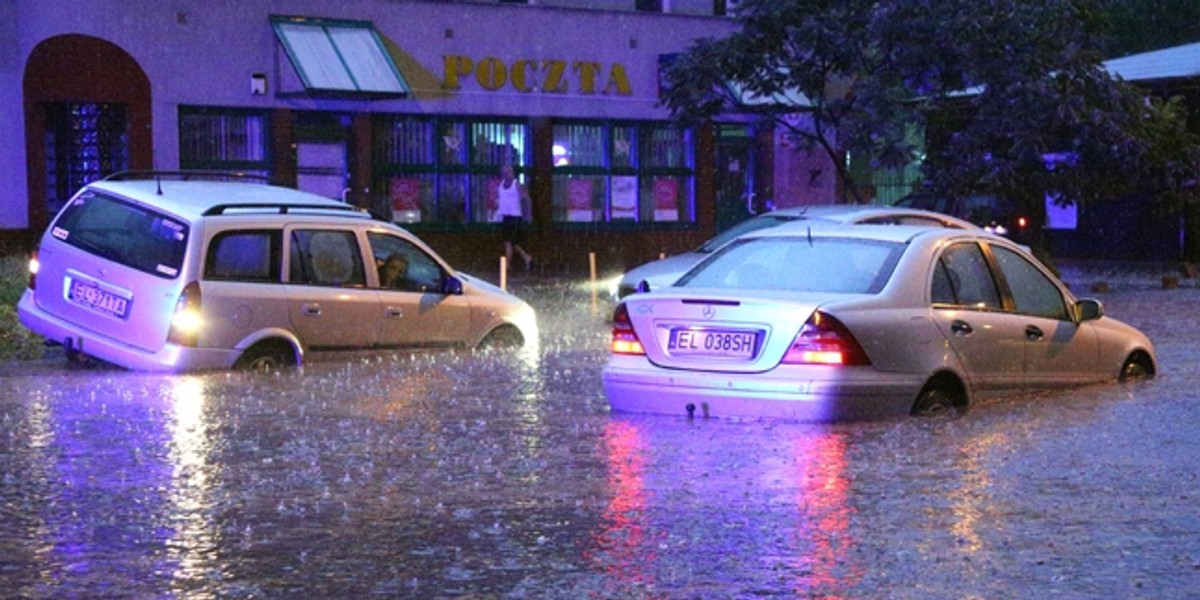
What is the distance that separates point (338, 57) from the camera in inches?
1352

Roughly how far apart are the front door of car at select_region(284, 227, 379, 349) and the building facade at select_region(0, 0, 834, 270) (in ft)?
55.4

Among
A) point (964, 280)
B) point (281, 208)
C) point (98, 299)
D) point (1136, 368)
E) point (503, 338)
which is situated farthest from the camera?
point (503, 338)

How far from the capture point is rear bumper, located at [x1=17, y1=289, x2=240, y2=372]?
1530cm

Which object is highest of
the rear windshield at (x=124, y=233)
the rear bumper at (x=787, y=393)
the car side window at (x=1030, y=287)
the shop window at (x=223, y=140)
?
the shop window at (x=223, y=140)

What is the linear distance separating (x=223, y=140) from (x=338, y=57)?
2.32m

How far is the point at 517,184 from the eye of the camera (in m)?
35.4

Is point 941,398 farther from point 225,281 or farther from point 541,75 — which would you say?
point 541,75

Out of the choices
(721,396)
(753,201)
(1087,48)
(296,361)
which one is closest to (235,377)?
(296,361)

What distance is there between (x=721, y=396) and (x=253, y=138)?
23441mm

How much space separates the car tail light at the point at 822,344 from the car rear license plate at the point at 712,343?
0.87 ft

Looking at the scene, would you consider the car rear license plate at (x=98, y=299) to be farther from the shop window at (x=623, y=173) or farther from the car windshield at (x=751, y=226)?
the shop window at (x=623, y=173)

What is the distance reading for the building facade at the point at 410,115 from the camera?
32500 millimetres

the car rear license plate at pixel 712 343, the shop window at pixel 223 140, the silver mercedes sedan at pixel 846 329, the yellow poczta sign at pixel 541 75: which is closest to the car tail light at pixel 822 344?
the silver mercedes sedan at pixel 846 329

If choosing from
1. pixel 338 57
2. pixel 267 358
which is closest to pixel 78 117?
pixel 338 57
